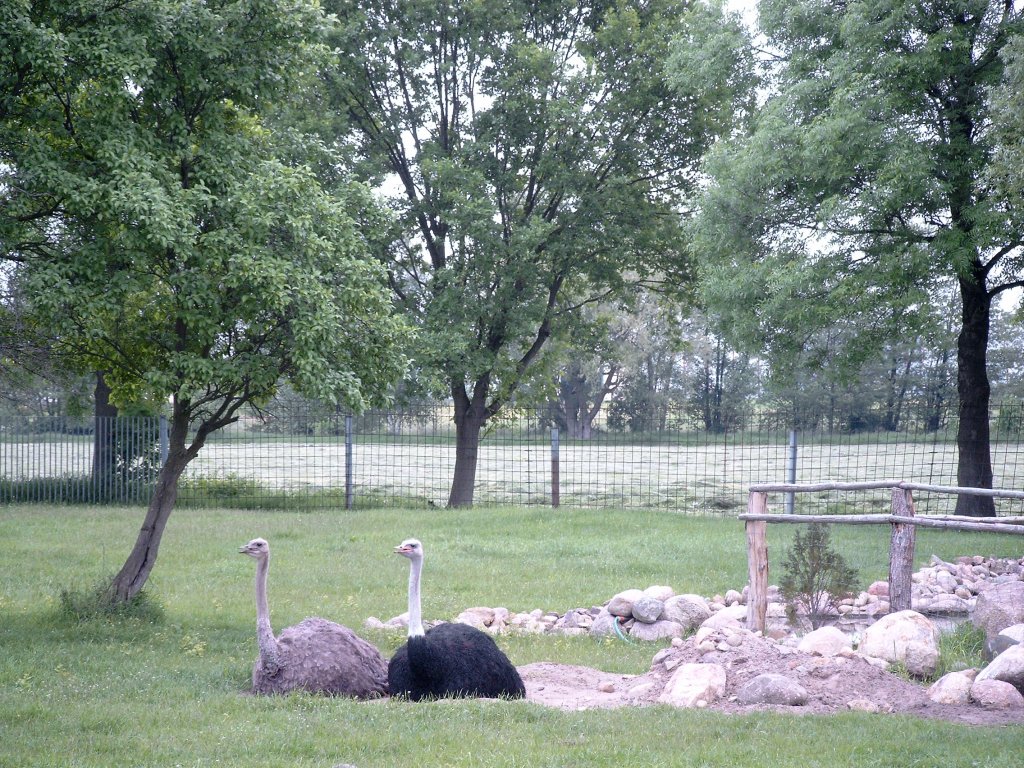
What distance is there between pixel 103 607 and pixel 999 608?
8.43m

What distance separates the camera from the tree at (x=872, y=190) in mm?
16469

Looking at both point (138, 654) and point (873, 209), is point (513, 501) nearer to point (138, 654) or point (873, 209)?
point (873, 209)

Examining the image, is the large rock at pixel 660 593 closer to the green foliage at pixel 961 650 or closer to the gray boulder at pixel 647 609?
the gray boulder at pixel 647 609

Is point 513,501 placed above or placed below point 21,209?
below

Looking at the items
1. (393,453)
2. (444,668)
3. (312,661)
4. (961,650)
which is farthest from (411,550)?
(393,453)

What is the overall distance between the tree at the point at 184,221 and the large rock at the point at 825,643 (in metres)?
4.56

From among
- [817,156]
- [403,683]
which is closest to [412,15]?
[817,156]

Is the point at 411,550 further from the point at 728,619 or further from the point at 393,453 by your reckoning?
the point at 393,453

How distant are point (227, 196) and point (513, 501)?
15.8 m

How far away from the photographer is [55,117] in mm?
9172

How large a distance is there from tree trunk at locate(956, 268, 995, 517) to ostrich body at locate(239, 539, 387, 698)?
14.4 m

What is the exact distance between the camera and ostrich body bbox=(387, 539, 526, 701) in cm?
767

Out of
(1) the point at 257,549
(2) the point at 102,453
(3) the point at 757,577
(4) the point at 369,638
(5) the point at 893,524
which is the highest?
(2) the point at 102,453

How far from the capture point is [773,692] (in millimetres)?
7289
